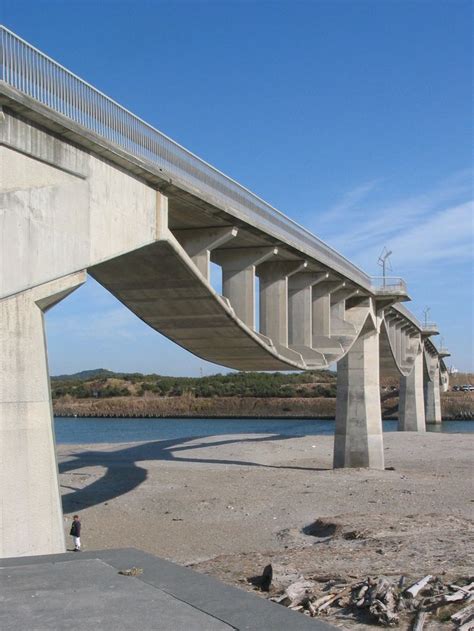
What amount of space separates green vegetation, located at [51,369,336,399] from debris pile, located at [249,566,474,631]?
12333 centimetres

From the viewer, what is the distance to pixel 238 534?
70.2ft

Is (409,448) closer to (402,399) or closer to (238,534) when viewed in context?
(402,399)

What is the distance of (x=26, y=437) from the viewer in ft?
38.8

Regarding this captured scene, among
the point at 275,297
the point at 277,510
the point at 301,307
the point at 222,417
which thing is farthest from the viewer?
the point at 222,417

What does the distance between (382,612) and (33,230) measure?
7565 mm

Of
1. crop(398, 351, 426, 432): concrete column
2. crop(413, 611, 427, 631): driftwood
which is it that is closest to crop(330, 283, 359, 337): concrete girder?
crop(413, 611, 427, 631): driftwood

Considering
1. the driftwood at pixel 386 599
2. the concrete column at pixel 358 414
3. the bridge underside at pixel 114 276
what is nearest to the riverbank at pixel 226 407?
the concrete column at pixel 358 414

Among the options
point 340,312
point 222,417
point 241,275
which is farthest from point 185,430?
point 241,275

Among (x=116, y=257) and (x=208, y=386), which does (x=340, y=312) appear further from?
(x=208, y=386)

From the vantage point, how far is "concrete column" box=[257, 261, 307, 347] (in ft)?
83.9

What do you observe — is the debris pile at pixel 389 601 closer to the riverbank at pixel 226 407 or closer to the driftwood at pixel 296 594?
the driftwood at pixel 296 594

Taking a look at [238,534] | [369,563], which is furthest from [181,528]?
[369,563]

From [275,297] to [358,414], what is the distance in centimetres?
1329

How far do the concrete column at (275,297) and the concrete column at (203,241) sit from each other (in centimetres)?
496
